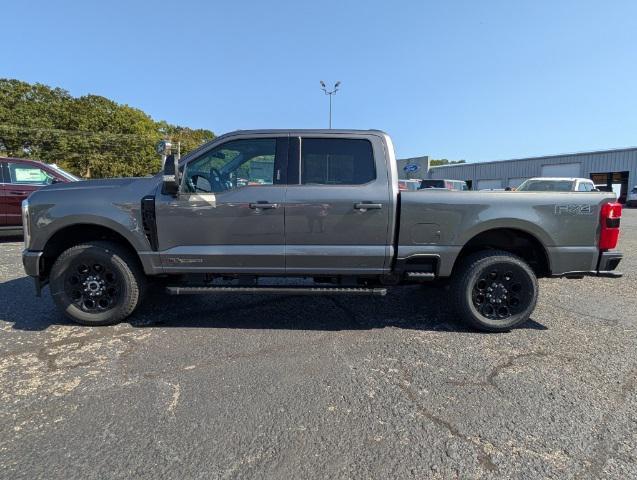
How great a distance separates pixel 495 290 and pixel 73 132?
47.1 m

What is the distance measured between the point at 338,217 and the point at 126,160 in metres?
47.7

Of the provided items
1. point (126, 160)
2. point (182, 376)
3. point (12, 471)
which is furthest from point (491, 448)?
point (126, 160)

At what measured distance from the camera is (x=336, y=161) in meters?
3.99

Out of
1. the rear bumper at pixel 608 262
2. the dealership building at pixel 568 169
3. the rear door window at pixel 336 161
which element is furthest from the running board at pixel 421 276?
the dealership building at pixel 568 169

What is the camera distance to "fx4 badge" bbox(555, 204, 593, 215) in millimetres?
3781

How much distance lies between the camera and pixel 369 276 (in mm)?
4023

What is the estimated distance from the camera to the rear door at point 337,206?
3.82 metres

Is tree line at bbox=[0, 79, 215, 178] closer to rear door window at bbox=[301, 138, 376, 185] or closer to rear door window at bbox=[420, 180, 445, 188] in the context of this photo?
rear door window at bbox=[420, 180, 445, 188]

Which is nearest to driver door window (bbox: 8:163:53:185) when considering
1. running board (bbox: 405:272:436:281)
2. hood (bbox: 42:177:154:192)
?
hood (bbox: 42:177:154:192)

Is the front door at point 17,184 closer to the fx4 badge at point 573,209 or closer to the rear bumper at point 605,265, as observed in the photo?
the fx4 badge at point 573,209

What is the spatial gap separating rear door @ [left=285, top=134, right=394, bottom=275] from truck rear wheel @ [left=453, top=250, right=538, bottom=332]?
876 mm

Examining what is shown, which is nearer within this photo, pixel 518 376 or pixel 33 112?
pixel 518 376

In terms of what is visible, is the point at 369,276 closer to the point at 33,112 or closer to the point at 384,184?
the point at 384,184

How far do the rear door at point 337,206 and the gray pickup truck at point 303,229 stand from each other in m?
0.01
